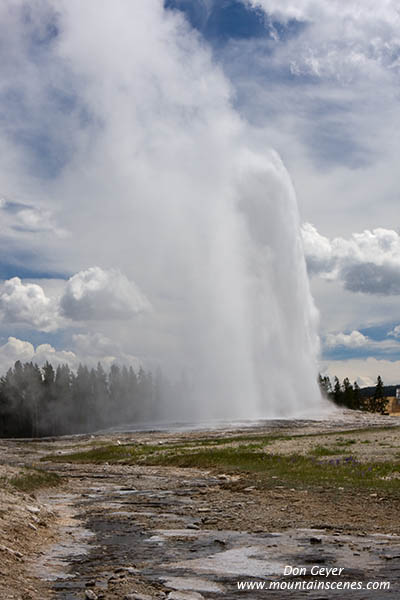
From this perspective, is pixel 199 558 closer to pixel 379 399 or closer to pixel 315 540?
pixel 315 540

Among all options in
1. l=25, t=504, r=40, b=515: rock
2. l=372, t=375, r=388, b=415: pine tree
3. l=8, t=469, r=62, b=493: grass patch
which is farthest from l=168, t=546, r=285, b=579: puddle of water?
l=372, t=375, r=388, b=415: pine tree

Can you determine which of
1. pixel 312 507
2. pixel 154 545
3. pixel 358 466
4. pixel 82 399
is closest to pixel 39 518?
pixel 154 545

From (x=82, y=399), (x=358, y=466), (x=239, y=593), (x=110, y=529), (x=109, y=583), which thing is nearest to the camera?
(x=239, y=593)

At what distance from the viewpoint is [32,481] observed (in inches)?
1039

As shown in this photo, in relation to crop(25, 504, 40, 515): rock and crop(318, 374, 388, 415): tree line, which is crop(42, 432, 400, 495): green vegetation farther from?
crop(318, 374, 388, 415): tree line

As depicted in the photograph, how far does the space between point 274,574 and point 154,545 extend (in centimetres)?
405

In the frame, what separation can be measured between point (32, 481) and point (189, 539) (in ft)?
49.0

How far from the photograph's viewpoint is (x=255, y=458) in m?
34.6

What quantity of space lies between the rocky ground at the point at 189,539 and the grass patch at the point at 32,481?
481 mm

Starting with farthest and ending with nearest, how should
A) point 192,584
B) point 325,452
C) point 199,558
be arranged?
point 325,452
point 199,558
point 192,584

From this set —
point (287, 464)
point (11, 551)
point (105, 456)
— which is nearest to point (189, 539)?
point (11, 551)

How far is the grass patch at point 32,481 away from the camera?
24347 mm

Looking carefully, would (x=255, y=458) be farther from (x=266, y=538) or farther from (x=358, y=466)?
(x=266, y=538)

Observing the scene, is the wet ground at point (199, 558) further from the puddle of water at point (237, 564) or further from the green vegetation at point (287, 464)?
the green vegetation at point (287, 464)
